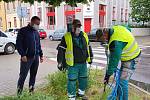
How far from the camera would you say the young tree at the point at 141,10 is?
122 feet

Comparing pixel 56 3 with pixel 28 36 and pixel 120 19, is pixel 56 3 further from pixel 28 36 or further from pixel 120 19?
pixel 120 19

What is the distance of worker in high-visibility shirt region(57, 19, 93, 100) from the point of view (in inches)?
238

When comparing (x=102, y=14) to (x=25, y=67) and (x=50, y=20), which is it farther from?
(x=25, y=67)

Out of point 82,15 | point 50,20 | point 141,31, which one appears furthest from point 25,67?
point 50,20

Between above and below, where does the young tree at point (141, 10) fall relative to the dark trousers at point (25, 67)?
above

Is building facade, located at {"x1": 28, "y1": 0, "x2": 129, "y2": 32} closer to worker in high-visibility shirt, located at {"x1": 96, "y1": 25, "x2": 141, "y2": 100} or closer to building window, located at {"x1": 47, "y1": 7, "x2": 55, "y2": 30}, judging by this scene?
building window, located at {"x1": 47, "y1": 7, "x2": 55, "y2": 30}

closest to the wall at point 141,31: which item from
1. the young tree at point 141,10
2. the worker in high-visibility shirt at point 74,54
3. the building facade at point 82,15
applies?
the young tree at point 141,10

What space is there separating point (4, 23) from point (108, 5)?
18884mm

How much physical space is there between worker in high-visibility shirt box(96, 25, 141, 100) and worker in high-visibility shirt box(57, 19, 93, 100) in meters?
0.71

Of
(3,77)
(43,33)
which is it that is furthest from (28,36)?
(43,33)

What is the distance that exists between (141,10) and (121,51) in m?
33.7

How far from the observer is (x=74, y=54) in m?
6.13

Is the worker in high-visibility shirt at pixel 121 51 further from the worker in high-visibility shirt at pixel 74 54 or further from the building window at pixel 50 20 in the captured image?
the building window at pixel 50 20

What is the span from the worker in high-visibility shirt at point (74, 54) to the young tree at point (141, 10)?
3186 cm
